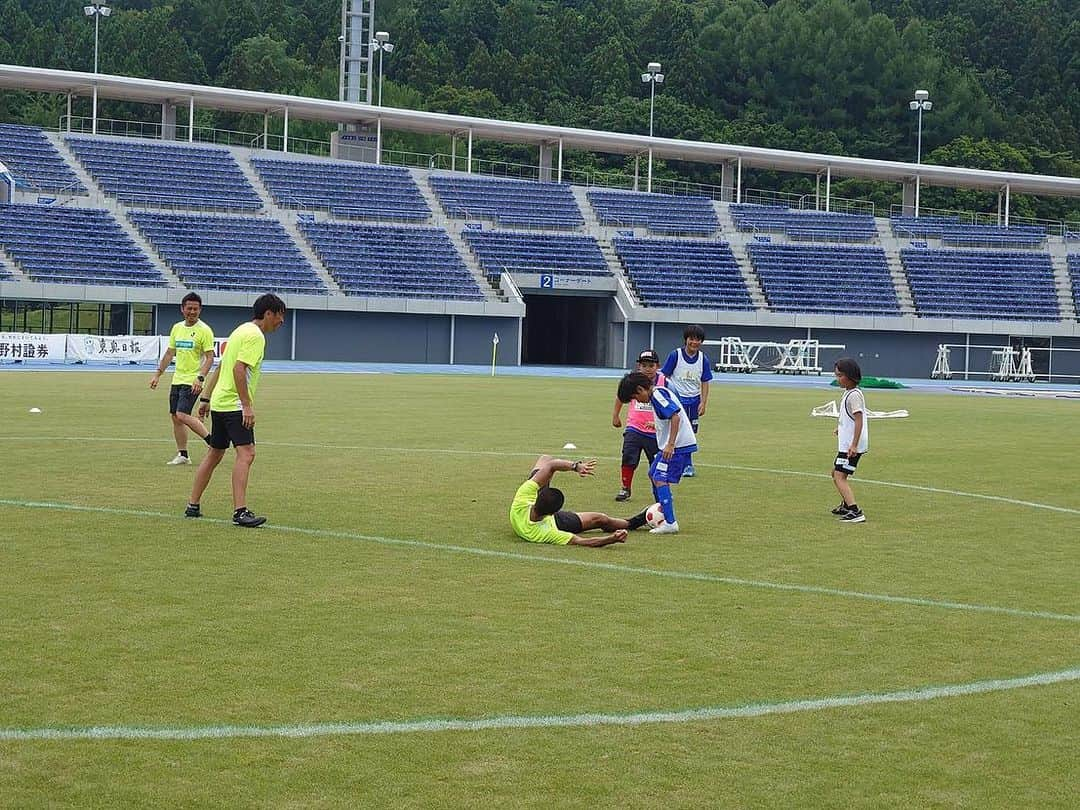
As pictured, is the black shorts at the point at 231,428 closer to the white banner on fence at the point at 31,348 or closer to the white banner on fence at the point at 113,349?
the white banner on fence at the point at 31,348

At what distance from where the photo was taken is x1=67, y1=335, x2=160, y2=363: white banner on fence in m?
48.0

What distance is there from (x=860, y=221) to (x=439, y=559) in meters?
63.9

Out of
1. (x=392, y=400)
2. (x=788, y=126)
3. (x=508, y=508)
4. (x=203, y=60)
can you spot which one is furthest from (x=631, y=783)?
(x=203, y=60)

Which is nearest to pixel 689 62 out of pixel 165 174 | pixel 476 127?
pixel 476 127

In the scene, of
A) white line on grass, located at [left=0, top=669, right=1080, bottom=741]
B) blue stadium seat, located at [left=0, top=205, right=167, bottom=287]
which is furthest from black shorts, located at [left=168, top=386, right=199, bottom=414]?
blue stadium seat, located at [left=0, top=205, right=167, bottom=287]

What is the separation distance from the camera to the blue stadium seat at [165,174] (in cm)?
5944

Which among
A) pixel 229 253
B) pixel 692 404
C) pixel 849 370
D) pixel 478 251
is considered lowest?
pixel 692 404

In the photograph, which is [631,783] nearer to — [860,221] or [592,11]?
[860,221]

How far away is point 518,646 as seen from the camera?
8.05 m

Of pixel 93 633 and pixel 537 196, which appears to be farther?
pixel 537 196

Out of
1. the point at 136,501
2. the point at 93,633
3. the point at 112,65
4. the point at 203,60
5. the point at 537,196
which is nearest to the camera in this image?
the point at 93,633

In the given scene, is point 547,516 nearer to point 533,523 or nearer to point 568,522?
point 533,523

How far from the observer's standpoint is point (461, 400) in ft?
108

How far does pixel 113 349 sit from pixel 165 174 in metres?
15.5
